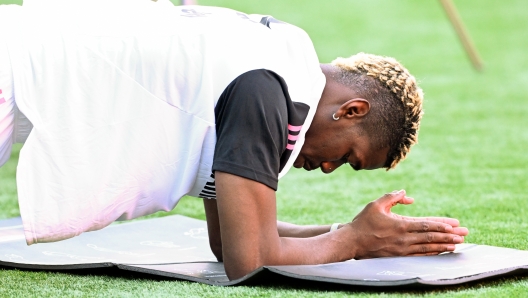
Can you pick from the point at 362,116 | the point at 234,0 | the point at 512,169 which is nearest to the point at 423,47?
the point at 234,0

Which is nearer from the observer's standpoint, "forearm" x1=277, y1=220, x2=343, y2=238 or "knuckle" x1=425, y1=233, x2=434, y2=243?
"knuckle" x1=425, y1=233, x2=434, y2=243

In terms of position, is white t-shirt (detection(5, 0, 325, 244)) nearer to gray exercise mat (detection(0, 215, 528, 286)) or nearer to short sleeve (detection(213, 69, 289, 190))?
short sleeve (detection(213, 69, 289, 190))

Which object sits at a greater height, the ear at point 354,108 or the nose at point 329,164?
the ear at point 354,108

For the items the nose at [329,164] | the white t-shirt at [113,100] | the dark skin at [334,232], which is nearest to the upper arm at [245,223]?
the dark skin at [334,232]

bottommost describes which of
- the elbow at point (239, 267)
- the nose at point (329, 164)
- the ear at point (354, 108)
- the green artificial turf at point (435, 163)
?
the green artificial turf at point (435, 163)

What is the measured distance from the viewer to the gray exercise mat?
7.57 ft

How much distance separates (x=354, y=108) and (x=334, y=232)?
0.40m

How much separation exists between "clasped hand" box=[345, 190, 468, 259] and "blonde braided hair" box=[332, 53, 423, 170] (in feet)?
0.56

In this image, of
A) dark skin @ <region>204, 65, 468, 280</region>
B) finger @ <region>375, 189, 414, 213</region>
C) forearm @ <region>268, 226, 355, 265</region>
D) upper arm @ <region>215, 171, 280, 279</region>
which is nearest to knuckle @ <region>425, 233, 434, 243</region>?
dark skin @ <region>204, 65, 468, 280</region>

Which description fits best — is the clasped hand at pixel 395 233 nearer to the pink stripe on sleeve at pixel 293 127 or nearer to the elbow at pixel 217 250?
the pink stripe on sleeve at pixel 293 127

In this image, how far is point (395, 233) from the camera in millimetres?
2568

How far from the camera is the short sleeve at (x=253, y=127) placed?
2.22 m

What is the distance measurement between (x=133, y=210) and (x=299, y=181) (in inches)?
82.9

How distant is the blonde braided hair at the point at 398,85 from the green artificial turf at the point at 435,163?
48 centimetres
